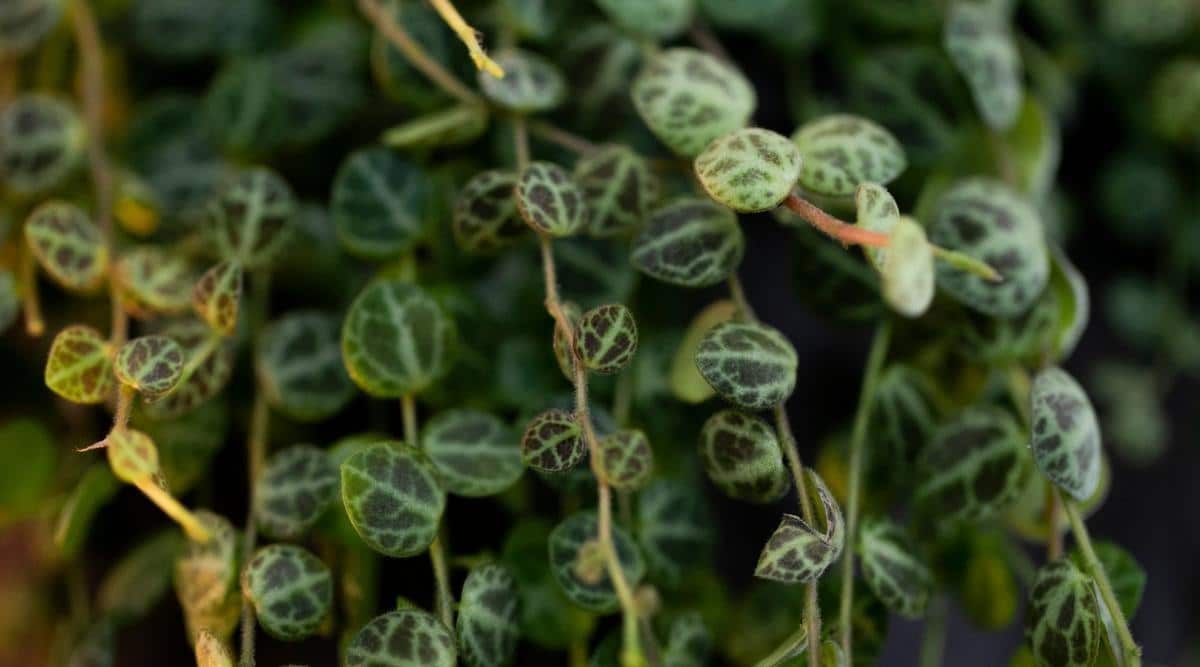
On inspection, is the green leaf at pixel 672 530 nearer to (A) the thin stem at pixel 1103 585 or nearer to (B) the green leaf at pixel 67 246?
(A) the thin stem at pixel 1103 585

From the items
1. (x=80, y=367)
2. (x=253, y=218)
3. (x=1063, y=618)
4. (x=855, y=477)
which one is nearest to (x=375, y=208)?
(x=253, y=218)

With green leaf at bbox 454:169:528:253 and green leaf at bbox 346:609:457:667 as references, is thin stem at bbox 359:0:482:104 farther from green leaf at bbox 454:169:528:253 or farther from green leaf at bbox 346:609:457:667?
green leaf at bbox 346:609:457:667

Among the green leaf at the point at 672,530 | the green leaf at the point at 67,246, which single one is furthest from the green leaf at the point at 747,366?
the green leaf at the point at 67,246

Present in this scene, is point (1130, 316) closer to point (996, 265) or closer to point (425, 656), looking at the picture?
point (996, 265)

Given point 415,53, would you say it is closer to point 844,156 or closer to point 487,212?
point 487,212

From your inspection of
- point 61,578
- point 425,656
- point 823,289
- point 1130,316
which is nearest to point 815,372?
point 823,289

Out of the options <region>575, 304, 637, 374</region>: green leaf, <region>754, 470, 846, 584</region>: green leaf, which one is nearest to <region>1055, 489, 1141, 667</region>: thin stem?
<region>754, 470, 846, 584</region>: green leaf
